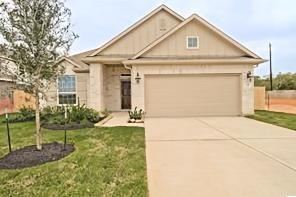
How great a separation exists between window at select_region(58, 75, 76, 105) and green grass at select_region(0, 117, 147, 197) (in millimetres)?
10840

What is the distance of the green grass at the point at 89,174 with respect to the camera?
17.0 ft

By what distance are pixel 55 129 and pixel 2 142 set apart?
2905mm

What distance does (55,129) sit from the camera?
12.6 meters

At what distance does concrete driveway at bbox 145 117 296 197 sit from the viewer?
5176 millimetres

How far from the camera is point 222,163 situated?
6.83 m

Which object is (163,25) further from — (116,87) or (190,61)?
(116,87)

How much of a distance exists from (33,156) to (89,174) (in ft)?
7.21

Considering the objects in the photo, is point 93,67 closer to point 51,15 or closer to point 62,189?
point 51,15

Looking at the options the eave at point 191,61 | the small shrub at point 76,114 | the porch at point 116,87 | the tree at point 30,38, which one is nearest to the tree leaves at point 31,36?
the tree at point 30,38

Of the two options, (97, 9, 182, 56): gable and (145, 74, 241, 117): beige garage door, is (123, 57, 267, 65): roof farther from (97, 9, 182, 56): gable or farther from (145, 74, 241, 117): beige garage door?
(97, 9, 182, 56): gable

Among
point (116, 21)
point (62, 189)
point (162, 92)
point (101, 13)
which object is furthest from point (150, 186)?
point (116, 21)

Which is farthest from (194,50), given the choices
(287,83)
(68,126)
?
(287,83)

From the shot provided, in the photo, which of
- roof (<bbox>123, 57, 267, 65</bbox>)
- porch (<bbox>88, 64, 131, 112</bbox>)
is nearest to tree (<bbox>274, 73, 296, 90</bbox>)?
roof (<bbox>123, 57, 267, 65</bbox>)

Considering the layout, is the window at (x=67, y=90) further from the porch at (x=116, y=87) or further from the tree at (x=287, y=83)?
the tree at (x=287, y=83)
